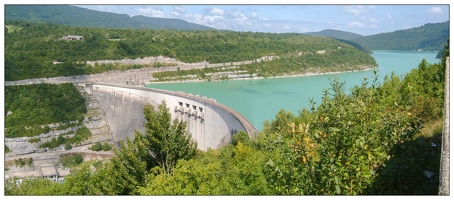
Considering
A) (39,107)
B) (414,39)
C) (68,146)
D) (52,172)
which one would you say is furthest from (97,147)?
(414,39)

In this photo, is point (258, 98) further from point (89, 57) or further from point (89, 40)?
point (89, 40)

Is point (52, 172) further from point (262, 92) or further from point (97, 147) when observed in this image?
point (262, 92)

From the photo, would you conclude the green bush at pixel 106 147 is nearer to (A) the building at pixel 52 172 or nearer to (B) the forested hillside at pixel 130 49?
(A) the building at pixel 52 172

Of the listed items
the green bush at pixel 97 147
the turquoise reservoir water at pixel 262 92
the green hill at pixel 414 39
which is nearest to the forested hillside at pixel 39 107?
the green bush at pixel 97 147

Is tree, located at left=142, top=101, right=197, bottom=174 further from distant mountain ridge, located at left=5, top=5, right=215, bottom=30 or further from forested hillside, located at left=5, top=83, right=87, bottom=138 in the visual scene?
distant mountain ridge, located at left=5, top=5, right=215, bottom=30

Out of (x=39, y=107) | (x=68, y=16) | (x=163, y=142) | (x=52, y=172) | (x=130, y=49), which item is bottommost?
(x=52, y=172)

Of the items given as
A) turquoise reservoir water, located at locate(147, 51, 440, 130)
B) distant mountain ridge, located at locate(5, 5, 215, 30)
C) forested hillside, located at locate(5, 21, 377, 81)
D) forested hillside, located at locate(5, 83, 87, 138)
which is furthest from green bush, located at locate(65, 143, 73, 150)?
distant mountain ridge, located at locate(5, 5, 215, 30)
